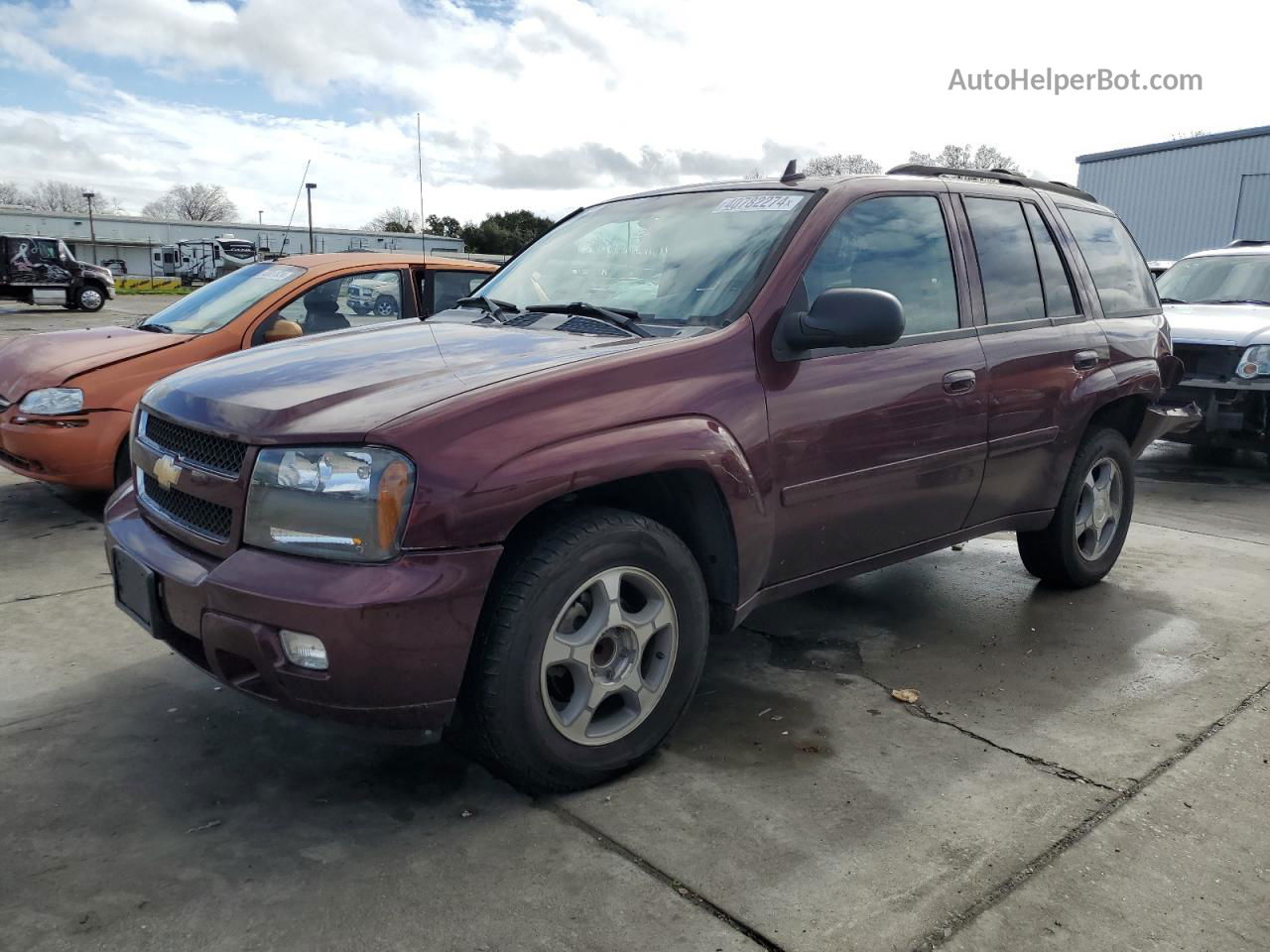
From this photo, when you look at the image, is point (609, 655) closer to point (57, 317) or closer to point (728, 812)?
point (728, 812)

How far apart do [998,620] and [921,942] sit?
2325 mm

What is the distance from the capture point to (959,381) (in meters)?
3.51

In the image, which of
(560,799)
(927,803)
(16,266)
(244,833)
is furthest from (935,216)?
(16,266)

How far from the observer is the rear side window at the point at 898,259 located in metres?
3.28

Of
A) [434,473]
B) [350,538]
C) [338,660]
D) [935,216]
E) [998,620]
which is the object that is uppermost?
[935,216]

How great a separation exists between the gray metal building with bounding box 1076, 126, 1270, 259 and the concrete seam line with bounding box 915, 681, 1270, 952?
82.8 ft

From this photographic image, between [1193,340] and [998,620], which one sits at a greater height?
[1193,340]

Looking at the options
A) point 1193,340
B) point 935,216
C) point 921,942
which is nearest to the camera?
point 921,942

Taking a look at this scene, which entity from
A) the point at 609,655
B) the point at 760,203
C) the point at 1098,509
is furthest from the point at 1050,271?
the point at 609,655

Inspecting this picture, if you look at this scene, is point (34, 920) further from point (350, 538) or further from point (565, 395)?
point (565, 395)

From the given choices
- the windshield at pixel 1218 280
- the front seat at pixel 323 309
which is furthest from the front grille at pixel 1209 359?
the front seat at pixel 323 309

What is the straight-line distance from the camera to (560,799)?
2.68 m

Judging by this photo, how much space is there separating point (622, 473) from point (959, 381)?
155 cm

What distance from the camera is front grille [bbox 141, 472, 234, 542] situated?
100 inches
